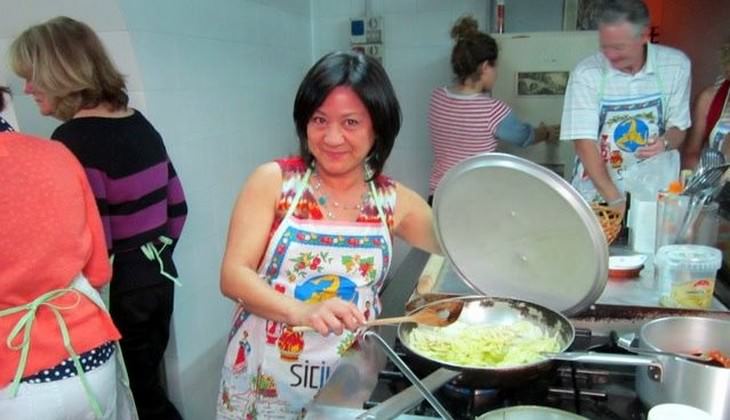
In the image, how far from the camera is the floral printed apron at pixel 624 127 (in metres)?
1.92

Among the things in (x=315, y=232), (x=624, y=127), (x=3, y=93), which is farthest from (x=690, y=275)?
(x=3, y=93)

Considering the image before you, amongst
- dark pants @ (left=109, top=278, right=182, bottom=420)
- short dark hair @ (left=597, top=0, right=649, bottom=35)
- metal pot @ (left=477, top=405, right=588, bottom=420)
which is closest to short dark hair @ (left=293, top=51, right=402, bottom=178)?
metal pot @ (left=477, top=405, right=588, bottom=420)

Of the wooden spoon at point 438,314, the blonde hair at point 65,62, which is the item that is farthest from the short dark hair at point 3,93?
the wooden spoon at point 438,314

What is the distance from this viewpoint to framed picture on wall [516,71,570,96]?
2641mm

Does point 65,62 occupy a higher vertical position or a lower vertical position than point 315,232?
higher

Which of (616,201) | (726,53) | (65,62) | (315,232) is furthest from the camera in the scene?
(726,53)

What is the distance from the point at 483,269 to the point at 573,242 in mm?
195

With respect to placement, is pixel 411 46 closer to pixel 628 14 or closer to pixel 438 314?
pixel 628 14

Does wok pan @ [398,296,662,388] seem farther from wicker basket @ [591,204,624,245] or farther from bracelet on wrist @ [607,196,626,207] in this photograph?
bracelet on wrist @ [607,196,626,207]

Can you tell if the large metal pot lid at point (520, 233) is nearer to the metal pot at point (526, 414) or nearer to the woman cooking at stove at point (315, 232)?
the woman cooking at stove at point (315, 232)

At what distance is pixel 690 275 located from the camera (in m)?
1.05

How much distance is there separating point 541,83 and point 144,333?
199cm

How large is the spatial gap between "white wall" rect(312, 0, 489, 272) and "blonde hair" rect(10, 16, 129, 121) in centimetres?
178

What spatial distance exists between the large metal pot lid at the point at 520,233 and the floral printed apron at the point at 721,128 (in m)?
1.28
